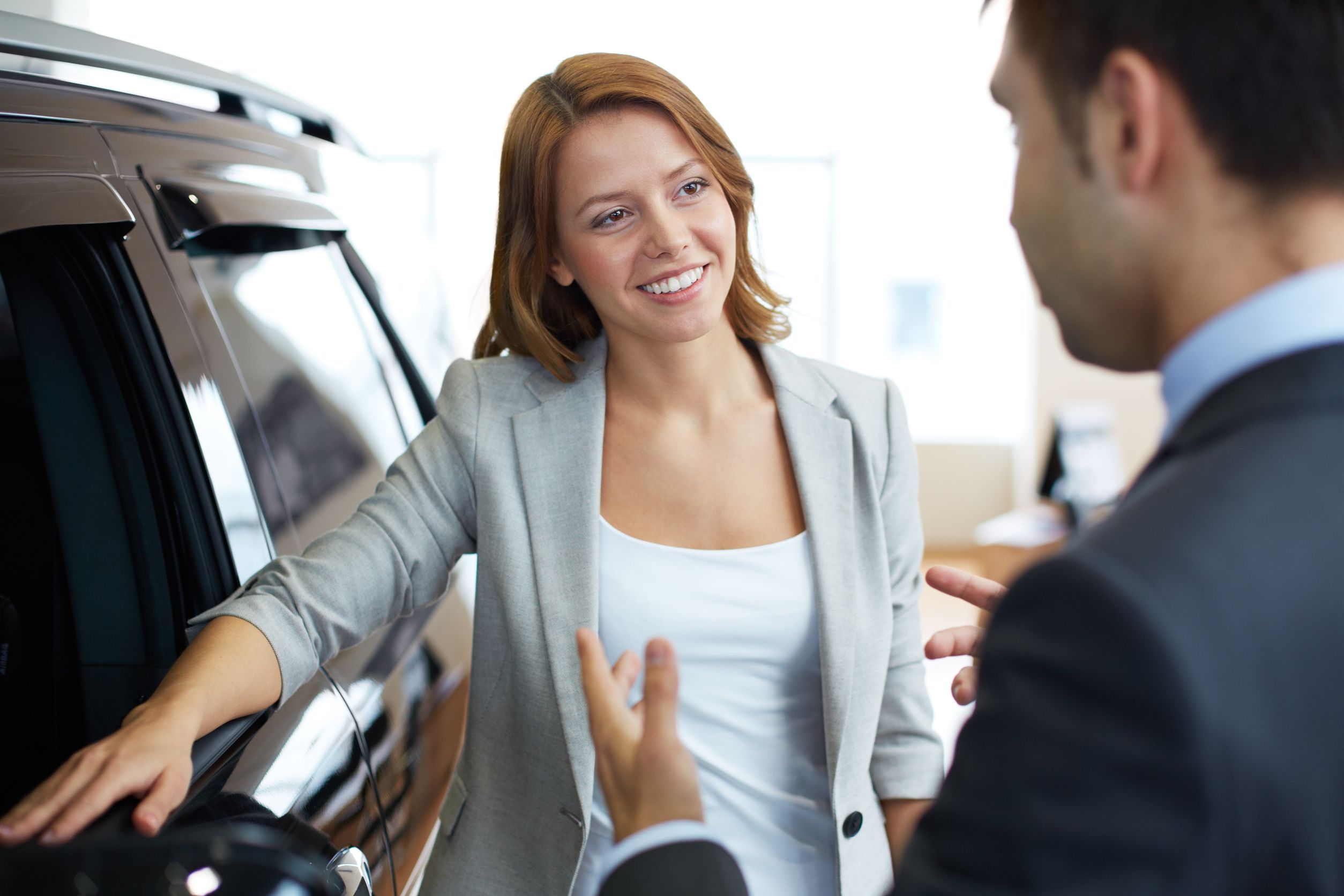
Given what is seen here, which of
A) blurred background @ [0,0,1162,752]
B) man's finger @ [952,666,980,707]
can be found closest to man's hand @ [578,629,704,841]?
man's finger @ [952,666,980,707]

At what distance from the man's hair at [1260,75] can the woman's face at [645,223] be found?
808 mm

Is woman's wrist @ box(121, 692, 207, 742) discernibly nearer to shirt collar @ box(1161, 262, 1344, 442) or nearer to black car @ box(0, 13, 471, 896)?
black car @ box(0, 13, 471, 896)

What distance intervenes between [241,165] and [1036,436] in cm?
552

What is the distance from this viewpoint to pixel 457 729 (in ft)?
5.33

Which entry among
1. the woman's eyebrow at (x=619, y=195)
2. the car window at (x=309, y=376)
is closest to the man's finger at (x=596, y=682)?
the car window at (x=309, y=376)

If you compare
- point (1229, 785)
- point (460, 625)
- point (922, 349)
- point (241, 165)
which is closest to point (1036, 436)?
point (922, 349)

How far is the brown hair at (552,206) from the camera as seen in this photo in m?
1.38

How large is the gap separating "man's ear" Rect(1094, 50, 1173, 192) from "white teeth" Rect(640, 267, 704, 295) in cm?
78

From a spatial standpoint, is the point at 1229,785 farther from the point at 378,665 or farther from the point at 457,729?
the point at 457,729

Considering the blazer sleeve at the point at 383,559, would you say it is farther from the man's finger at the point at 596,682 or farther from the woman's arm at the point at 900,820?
the woman's arm at the point at 900,820

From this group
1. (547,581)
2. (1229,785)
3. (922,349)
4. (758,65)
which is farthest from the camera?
(922,349)

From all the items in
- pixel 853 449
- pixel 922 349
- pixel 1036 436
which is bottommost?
pixel 1036 436

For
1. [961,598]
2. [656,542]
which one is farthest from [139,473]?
[961,598]

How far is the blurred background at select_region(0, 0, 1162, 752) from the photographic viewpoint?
20.6 feet
